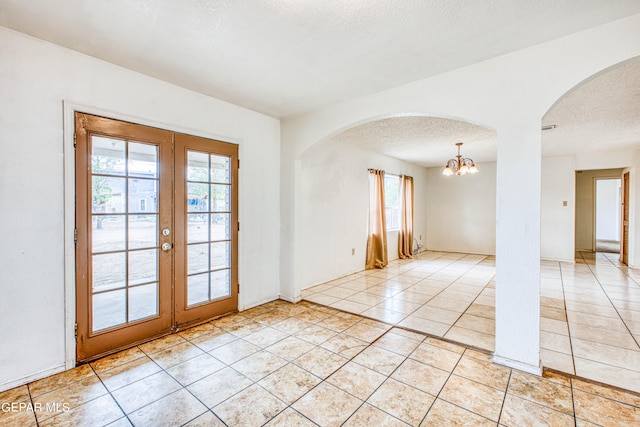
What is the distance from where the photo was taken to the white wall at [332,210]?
15.7ft

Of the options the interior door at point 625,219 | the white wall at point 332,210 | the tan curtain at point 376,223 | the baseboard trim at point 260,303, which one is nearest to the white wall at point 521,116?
the white wall at point 332,210

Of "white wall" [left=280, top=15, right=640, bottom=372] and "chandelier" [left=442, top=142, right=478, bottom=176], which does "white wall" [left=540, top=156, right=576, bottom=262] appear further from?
"white wall" [left=280, top=15, right=640, bottom=372]

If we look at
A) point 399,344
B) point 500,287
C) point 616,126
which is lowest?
point 399,344

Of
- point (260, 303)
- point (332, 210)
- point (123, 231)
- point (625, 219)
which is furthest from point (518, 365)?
point (625, 219)

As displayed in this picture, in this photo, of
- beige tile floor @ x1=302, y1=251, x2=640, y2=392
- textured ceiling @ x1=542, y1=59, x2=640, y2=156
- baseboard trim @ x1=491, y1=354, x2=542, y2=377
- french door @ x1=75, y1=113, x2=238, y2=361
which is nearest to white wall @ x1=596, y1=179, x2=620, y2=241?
beige tile floor @ x1=302, y1=251, x2=640, y2=392

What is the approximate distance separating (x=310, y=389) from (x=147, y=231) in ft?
7.03

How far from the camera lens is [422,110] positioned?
114 inches

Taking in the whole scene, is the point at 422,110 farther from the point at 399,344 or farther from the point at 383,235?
the point at 383,235

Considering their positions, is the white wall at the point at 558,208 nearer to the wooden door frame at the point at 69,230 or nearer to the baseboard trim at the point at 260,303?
the baseboard trim at the point at 260,303

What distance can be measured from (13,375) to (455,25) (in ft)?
13.6

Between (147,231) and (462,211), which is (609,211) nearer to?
(462,211)

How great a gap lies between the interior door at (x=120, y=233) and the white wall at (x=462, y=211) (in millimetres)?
7876

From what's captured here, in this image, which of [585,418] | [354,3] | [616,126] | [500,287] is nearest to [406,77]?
[354,3]

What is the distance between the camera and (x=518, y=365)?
2.36 meters
